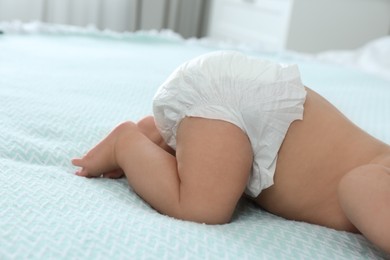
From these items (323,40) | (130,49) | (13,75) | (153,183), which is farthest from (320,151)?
(323,40)

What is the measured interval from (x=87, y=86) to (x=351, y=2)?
68.9 inches

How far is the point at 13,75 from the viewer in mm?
1228

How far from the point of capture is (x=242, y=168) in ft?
2.31

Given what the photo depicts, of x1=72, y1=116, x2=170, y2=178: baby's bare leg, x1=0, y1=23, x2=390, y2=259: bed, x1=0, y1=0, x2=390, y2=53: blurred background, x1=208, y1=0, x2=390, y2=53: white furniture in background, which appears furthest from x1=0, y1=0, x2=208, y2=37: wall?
x1=72, y1=116, x2=170, y2=178: baby's bare leg

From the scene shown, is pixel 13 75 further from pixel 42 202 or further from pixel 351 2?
pixel 351 2

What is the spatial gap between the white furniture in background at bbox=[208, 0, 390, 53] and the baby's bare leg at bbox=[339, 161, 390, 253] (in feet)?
6.30

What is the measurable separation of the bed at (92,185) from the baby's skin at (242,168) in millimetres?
28

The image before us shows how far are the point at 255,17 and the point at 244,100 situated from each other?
2.13 m

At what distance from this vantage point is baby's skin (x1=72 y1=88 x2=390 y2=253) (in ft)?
2.23

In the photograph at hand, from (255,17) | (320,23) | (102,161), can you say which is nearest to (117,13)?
(255,17)

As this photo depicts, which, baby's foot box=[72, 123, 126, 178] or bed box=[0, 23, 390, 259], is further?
baby's foot box=[72, 123, 126, 178]

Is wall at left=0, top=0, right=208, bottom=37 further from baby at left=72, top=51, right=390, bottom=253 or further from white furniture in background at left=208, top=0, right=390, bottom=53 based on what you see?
baby at left=72, top=51, right=390, bottom=253

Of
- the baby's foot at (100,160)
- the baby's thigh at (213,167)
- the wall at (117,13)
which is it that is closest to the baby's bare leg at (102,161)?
the baby's foot at (100,160)

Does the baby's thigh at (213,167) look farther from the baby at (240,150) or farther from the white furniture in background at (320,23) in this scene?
the white furniture in background at (320,23)
